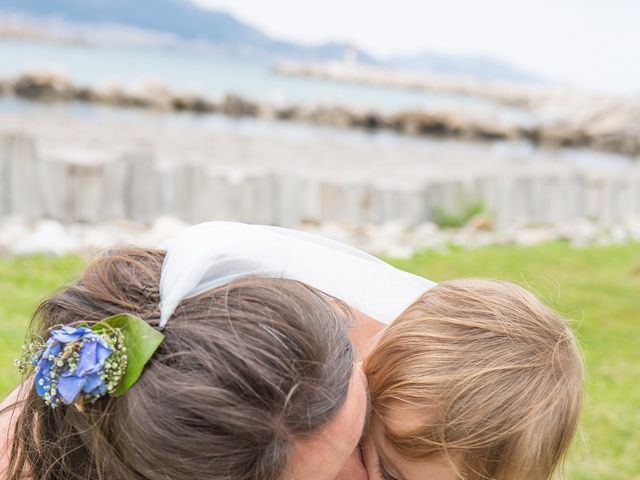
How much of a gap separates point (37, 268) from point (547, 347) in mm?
3605

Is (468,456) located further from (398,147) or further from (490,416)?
(398,147)

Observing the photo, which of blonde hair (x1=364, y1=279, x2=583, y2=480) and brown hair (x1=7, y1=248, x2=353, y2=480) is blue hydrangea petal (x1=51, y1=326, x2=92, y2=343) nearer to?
brown hair (x1=7, y1=248, x2=353, y2=480)

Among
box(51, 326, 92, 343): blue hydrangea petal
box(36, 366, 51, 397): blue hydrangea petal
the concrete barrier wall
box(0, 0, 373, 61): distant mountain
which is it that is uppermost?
box(51, 326, 92, 343): blue hydrangea petal

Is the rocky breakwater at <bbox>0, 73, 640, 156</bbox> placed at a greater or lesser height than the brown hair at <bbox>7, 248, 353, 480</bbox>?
lesser

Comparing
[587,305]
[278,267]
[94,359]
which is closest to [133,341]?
[94,359]

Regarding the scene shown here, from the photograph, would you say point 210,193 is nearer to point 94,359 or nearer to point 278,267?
point 278,267

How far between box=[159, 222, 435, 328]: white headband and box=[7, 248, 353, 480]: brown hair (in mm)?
58

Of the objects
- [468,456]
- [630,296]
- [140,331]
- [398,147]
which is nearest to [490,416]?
[468,456]

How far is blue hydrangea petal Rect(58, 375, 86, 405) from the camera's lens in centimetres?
152

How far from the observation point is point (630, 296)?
5930mm

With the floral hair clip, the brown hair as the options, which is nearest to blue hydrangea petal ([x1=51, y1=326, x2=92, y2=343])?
the floral hair clip

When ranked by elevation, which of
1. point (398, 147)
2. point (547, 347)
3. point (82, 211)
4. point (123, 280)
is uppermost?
point (123, 280)

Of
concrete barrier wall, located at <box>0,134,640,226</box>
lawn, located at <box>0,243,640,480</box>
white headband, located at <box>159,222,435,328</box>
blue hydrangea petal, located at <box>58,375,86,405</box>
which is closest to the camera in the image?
blue hydrangea petal, located at <box>58,375,86,405</box>

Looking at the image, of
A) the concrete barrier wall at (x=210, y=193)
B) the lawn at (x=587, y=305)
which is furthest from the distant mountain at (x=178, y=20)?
the lawn at (x=587, y=305)
